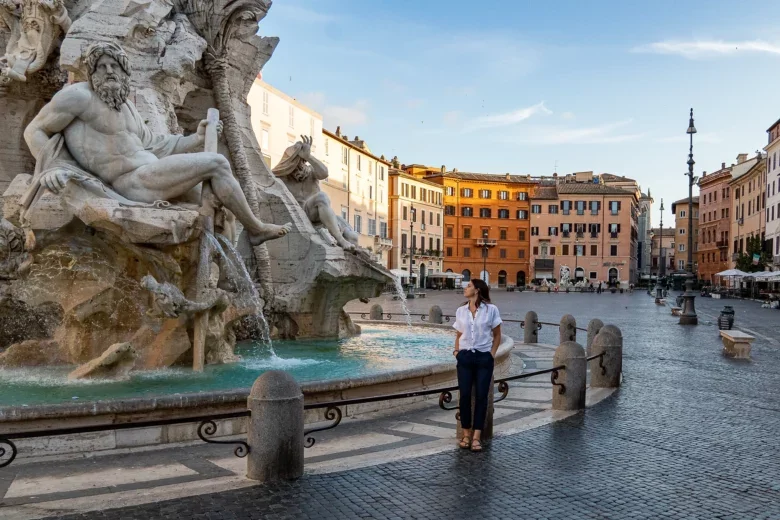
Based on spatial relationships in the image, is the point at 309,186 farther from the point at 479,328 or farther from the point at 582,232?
the point at 582,232

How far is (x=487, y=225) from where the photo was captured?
90.5 m

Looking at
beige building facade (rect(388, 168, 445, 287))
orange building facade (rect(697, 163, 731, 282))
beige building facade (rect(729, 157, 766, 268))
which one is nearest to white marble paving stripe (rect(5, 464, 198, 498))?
beige building facade (rect(729, 157, 766, 268))

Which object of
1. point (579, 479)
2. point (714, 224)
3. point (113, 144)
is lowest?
point (579, 479)

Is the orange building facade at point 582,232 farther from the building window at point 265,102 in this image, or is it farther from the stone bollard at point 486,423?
the stone bollard at point 486,423

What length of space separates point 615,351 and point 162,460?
622cm

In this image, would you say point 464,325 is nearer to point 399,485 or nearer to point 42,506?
point 399,485

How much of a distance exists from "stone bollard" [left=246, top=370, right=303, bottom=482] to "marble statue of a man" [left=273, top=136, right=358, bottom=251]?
7.60m

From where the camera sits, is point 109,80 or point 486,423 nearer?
point 486,423

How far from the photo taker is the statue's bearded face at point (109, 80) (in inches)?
323

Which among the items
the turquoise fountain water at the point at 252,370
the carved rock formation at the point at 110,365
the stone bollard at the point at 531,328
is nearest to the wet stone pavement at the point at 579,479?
the turquoise fountain water at the point at 252,370

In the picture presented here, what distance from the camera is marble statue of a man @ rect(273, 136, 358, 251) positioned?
13125 millimetres

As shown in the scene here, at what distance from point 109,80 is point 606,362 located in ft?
23.1

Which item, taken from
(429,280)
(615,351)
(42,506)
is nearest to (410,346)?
(615,351)

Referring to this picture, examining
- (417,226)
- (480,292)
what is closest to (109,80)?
(480,292)
